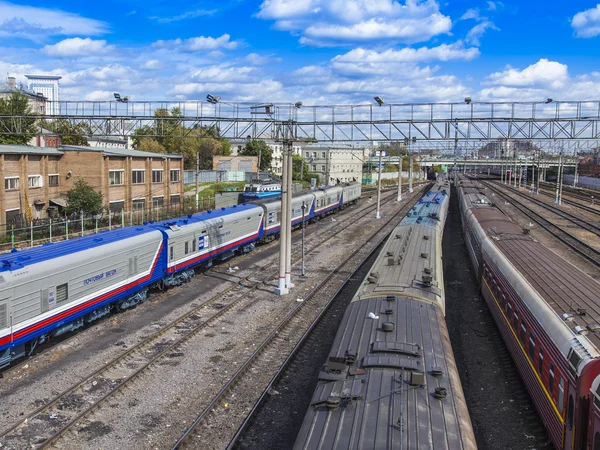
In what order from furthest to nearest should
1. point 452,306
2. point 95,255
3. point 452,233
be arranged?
point 452,233, point 452,306, point 95,255

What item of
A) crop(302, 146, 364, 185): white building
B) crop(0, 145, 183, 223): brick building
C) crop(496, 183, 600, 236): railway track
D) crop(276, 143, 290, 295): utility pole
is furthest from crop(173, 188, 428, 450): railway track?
crop(302, 146, 364, 185): white building

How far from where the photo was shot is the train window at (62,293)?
16.0 m

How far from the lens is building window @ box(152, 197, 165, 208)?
4828 centimetres

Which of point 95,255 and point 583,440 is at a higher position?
point 95,255

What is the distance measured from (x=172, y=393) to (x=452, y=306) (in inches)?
460

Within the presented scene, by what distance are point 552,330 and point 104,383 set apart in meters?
10.6

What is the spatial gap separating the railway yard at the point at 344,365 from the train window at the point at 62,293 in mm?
1496

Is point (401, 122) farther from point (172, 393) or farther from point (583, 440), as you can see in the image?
point (583, 440)

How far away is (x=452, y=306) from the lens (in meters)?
21.0

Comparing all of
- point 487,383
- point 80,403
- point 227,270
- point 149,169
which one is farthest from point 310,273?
point 149,169

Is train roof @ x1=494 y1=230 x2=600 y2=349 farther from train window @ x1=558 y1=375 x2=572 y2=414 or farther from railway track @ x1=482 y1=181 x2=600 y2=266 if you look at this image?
railway track @ x1=482 y1=181 x2=600 y2=266

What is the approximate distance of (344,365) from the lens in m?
8.41

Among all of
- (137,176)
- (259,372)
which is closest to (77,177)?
(137,176)

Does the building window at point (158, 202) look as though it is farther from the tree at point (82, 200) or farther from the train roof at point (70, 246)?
the train roof at point (70, 246)
